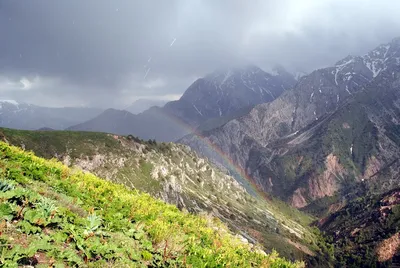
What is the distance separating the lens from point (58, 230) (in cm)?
1263

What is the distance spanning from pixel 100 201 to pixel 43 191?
3323mm

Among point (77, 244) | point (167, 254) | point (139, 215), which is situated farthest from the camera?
point (139, 215)

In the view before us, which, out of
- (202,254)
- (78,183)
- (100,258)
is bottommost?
(202,254)

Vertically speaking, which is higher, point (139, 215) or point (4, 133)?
point (4, 133)

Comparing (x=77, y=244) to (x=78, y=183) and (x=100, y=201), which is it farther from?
(x=78, y=183)

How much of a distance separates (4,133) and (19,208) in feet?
639

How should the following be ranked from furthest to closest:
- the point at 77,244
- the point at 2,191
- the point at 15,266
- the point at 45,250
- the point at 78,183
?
1. the point at 78,183
2. the point at 2,191
3. the point at 77,244
4. the point at 45,250
5. the point at 15,266

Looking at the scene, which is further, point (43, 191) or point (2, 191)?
point (43, 191)

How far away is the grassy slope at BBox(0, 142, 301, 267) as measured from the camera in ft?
36.3

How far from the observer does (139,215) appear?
58.2 ft

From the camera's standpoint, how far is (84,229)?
43.4ft

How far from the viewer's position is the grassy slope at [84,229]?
11.1m

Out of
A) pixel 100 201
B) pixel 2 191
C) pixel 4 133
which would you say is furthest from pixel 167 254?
pixel 4 133

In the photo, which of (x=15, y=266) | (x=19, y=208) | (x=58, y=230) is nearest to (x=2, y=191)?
(x=19, y=208)
